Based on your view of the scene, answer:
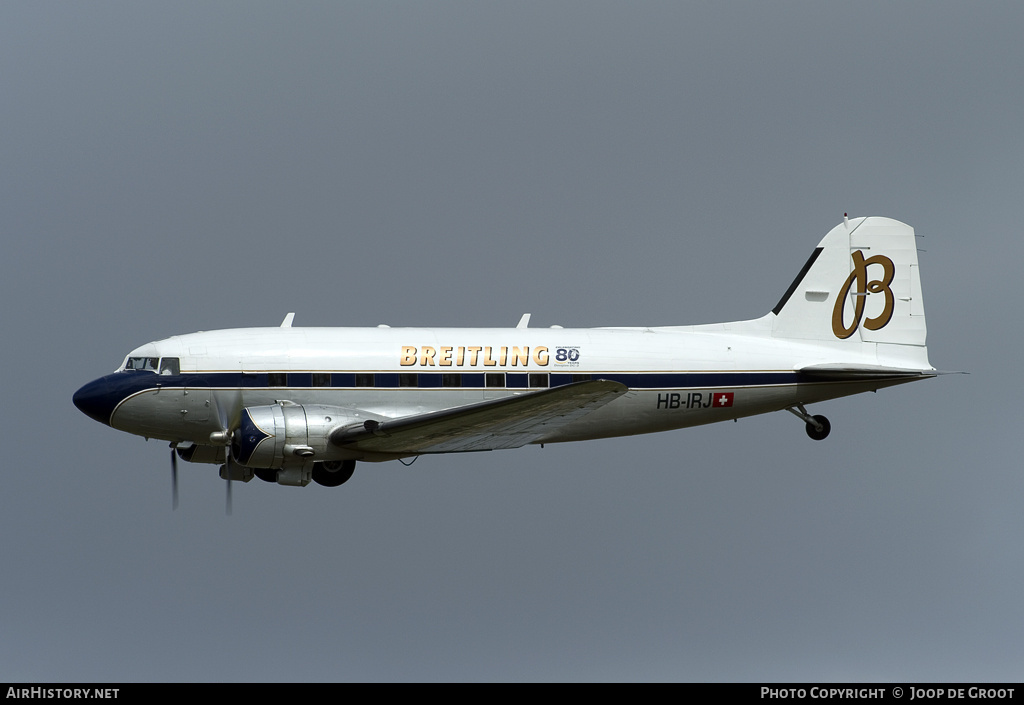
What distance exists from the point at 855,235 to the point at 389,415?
11864 millimetres

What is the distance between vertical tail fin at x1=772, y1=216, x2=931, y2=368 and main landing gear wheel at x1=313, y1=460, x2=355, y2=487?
32.9 feet

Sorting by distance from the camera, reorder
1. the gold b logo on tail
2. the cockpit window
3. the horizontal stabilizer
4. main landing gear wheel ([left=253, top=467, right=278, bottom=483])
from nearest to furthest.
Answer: the cockpit window, main landing gear wheel ([left=253, top=467, right=278, bottom=483]), the horizontal stabilizer, the gold b logo on tail

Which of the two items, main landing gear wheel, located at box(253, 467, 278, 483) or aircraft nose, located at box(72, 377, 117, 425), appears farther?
main landing gear wheel, located at box(253, 467, 278, 483)

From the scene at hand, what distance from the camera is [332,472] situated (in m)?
35.6

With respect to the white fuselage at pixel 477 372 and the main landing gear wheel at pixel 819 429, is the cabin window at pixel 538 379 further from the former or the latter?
the main landing gear wheel at pixel 819 429

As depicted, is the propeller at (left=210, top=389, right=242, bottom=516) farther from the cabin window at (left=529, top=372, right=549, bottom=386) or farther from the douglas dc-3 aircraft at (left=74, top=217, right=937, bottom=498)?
the cabin window at (left=529, top=372, right=549, bottom=386)

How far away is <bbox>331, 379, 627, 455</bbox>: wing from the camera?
3112 cm

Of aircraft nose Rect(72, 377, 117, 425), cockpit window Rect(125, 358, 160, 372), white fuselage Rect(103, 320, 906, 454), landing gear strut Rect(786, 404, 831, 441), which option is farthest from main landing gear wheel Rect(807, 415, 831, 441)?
aircraft nose Rect(72, 377, 117, 425)

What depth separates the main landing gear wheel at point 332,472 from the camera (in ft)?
A: 116

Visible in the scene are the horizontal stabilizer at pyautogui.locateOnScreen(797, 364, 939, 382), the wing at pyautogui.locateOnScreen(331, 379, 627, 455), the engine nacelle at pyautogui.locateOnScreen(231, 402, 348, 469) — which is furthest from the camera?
the horizontal stabilizer at pyautogui.locateOnScreen(797, 364, 939, 382)

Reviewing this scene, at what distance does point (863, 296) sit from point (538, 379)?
8.24 meters
